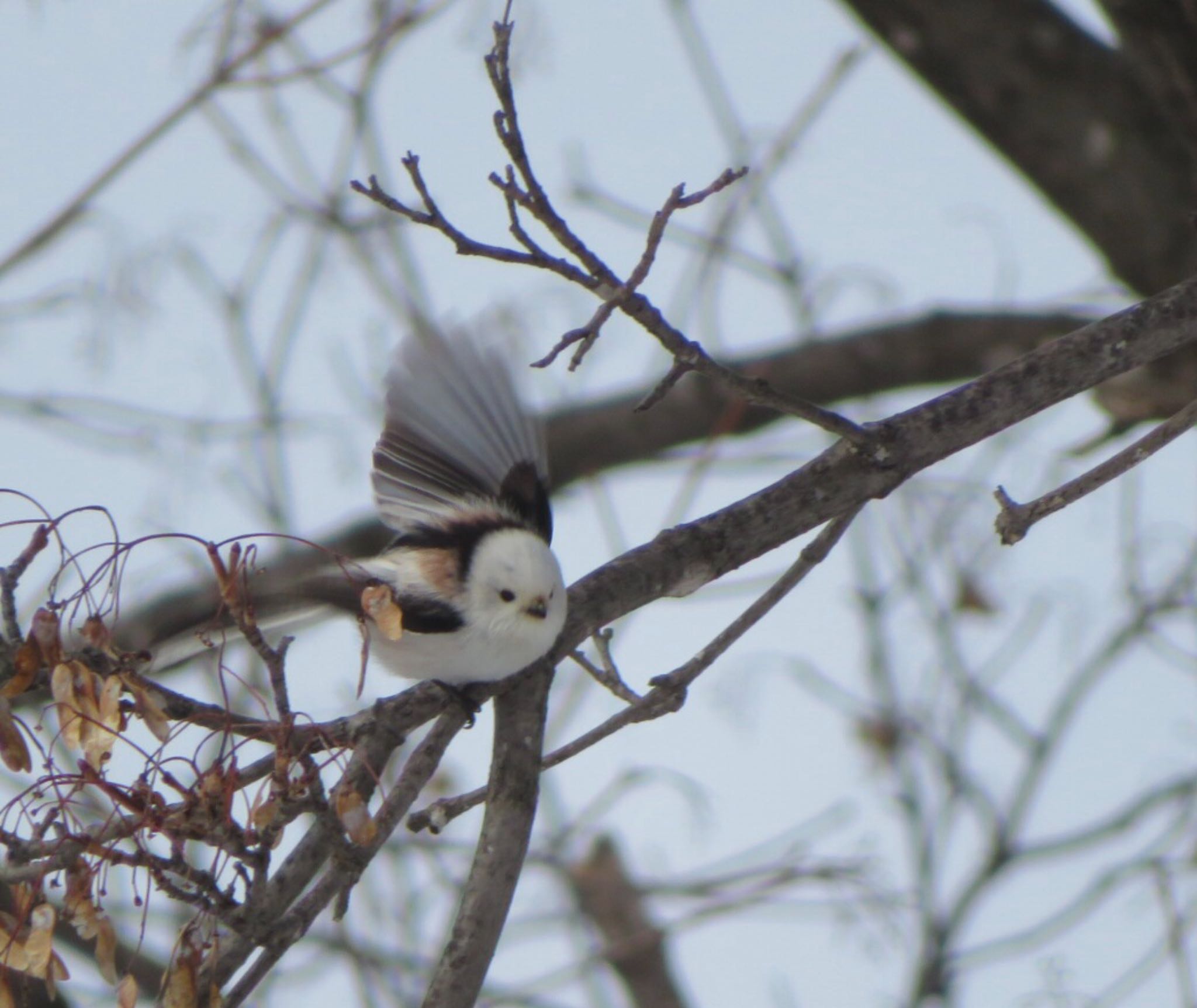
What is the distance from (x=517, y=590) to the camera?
2.00 m

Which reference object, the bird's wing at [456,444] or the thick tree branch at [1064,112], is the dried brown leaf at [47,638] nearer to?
the bird's wing at [456,444]

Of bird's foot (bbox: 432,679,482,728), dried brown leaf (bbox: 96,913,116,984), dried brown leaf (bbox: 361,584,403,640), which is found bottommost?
dried brown leaf (bbox: 96,913,116,984)

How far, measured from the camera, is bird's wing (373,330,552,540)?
2.37 meters

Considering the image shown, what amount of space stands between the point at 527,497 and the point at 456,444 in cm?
15

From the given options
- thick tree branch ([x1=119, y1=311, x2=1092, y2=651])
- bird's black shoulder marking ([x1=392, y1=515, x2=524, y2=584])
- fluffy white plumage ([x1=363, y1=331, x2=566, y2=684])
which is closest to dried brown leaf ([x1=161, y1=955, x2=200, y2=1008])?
fluffy white plumage ([x1=363, y1=331, x2=566, y2=684])

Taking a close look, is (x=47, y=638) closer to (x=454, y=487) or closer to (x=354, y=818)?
(x=354, y=818)

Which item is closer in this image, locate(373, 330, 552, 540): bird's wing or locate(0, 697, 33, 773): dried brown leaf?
locate(0, 697, 33, 773): dried brown leaf

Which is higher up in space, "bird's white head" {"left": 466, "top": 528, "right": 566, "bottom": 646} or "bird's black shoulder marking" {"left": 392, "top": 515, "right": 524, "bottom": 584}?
"bird's black shoulder marking" {"left": 392, "top": 515, "right": 524, "bottom": 584}

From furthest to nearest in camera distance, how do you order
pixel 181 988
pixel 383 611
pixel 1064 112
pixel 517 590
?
pixel 1064 112, pixel 517 590, pixel 383 611, pixel 181 988

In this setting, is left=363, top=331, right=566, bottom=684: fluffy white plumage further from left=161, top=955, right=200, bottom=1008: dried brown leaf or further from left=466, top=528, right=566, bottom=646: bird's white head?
left=161, top=955, right=200, bottom=1008: dried brown leaf

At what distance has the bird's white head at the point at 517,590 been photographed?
6.15ft

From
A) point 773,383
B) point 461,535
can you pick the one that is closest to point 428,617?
point 461,535

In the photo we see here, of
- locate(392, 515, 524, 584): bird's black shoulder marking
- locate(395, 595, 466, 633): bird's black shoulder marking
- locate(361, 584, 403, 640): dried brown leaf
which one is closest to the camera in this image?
A: locate(361, 584, 403, 640): dried brown leaf

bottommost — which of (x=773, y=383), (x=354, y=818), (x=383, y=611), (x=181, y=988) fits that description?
(x=181, y=988)
